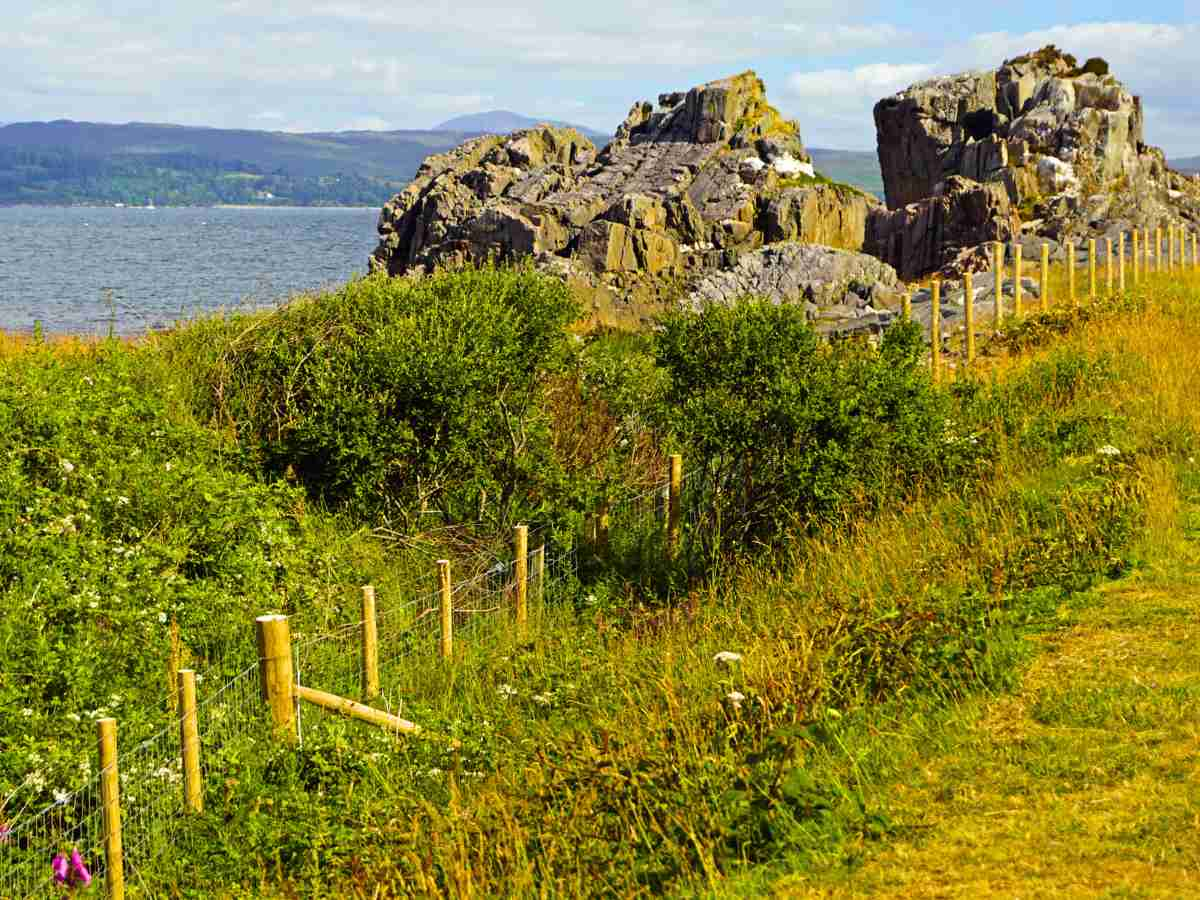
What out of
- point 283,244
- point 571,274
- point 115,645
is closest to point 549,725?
point 115,645

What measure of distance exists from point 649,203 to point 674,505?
1845 inches

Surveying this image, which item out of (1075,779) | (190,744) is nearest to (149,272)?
(190,744)

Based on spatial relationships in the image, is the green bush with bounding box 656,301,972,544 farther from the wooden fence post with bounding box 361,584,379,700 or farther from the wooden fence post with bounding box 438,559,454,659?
the wooden fence post with bounding box 361,584,379,700

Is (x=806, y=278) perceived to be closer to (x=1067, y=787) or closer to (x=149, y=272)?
(x=1067, y=787)

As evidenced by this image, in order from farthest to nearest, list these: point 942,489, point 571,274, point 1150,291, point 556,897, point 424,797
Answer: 1. point 571,274
2. point 1150,291
3. point 942,489
4. point 424,797
5. point 556,897

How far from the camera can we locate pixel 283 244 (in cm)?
15562

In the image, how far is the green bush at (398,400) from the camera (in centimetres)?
1730

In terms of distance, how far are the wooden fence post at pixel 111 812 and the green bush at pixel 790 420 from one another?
28.2 ft

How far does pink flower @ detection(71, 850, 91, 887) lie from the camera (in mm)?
7887

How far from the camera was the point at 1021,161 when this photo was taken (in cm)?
6431

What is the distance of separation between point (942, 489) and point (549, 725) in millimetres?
6643

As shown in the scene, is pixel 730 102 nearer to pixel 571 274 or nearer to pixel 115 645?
pixel 571 274

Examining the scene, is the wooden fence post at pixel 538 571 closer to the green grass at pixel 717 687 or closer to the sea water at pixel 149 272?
the green grass at pixel 717 687

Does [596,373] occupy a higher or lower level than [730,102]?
lower
